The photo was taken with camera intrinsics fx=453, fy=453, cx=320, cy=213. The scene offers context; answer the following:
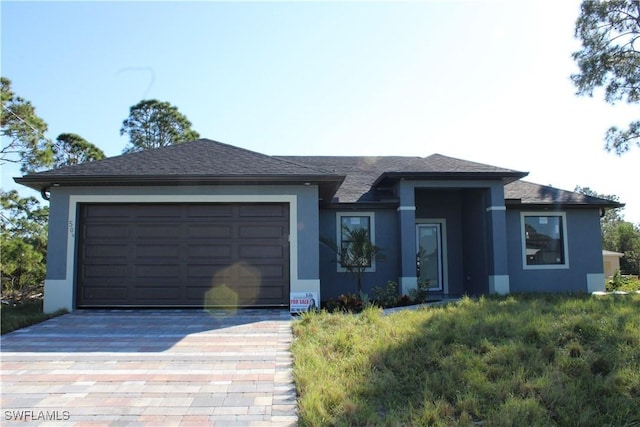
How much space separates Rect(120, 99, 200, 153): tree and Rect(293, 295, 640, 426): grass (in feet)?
76.0

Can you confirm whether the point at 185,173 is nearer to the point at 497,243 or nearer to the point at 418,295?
the point at 418,295

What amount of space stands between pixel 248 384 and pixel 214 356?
1.26 m

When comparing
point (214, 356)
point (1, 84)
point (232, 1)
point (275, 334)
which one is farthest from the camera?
point (1, 84)

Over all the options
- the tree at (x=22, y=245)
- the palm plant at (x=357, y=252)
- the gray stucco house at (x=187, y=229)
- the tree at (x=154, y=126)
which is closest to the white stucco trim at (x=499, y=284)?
the gray stucco house at (x=187, y=229)

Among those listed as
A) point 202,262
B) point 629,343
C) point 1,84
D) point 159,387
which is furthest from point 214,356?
point 1,84

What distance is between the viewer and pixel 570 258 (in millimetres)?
12172

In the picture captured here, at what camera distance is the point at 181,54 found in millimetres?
9398

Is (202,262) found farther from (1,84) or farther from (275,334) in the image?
(1,84)

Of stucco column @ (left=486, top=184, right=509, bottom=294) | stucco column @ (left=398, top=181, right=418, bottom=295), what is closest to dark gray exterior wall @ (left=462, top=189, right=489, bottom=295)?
stucco column @ (left=486, top=184, right=509, bottom=294)

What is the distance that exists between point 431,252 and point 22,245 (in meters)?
11.0

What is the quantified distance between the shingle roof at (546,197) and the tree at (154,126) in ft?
66.2

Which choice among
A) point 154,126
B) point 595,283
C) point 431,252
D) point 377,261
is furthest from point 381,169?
point 154,126

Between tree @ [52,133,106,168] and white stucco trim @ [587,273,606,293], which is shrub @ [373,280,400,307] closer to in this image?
white stucco trim @ [587,273,606,293]

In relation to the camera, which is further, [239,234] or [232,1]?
[239,234]
